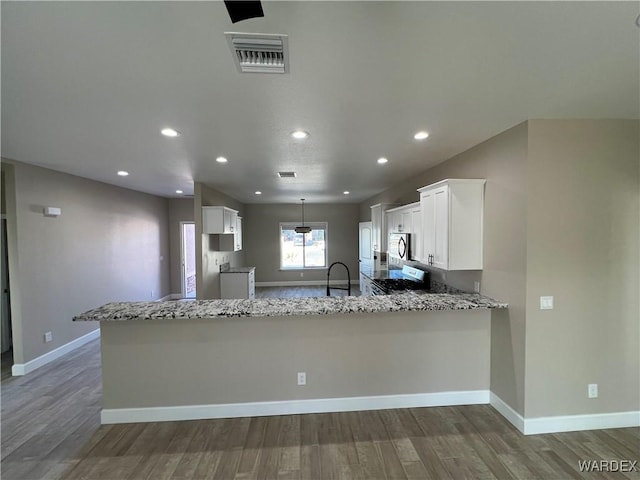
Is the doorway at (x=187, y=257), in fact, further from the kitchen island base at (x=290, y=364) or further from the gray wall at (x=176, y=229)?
the kitchen island base at (x=290, y=364)

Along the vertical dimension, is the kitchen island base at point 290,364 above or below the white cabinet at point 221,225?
below

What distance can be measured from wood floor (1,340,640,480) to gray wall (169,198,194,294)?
16.0 ft

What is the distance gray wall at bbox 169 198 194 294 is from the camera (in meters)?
7.62

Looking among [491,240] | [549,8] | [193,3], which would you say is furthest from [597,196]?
[193,3]

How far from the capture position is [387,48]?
1.43 metres

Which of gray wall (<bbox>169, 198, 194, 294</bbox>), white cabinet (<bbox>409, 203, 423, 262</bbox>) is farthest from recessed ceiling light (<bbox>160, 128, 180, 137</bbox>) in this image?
gray wall (<bbox>169, 198, 194, 294</bbox>)

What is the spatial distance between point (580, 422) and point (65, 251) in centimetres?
657

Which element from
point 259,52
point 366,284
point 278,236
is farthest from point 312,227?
point 259,52

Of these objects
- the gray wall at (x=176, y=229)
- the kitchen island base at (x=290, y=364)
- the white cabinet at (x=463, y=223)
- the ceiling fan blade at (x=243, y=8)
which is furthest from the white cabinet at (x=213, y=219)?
the ceiling fan blade at (x=243, y=8)

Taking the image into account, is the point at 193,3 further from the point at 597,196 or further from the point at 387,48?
the point at 597,196

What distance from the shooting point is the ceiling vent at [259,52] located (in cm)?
134

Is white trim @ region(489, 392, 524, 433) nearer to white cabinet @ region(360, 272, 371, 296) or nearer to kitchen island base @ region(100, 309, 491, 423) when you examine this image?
kitchen island base @ region(100, 309, 491, 423)

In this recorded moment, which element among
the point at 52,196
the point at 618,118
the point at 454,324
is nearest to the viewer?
the point at 618,118

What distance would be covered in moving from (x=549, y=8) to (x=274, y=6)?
1.16 meters
